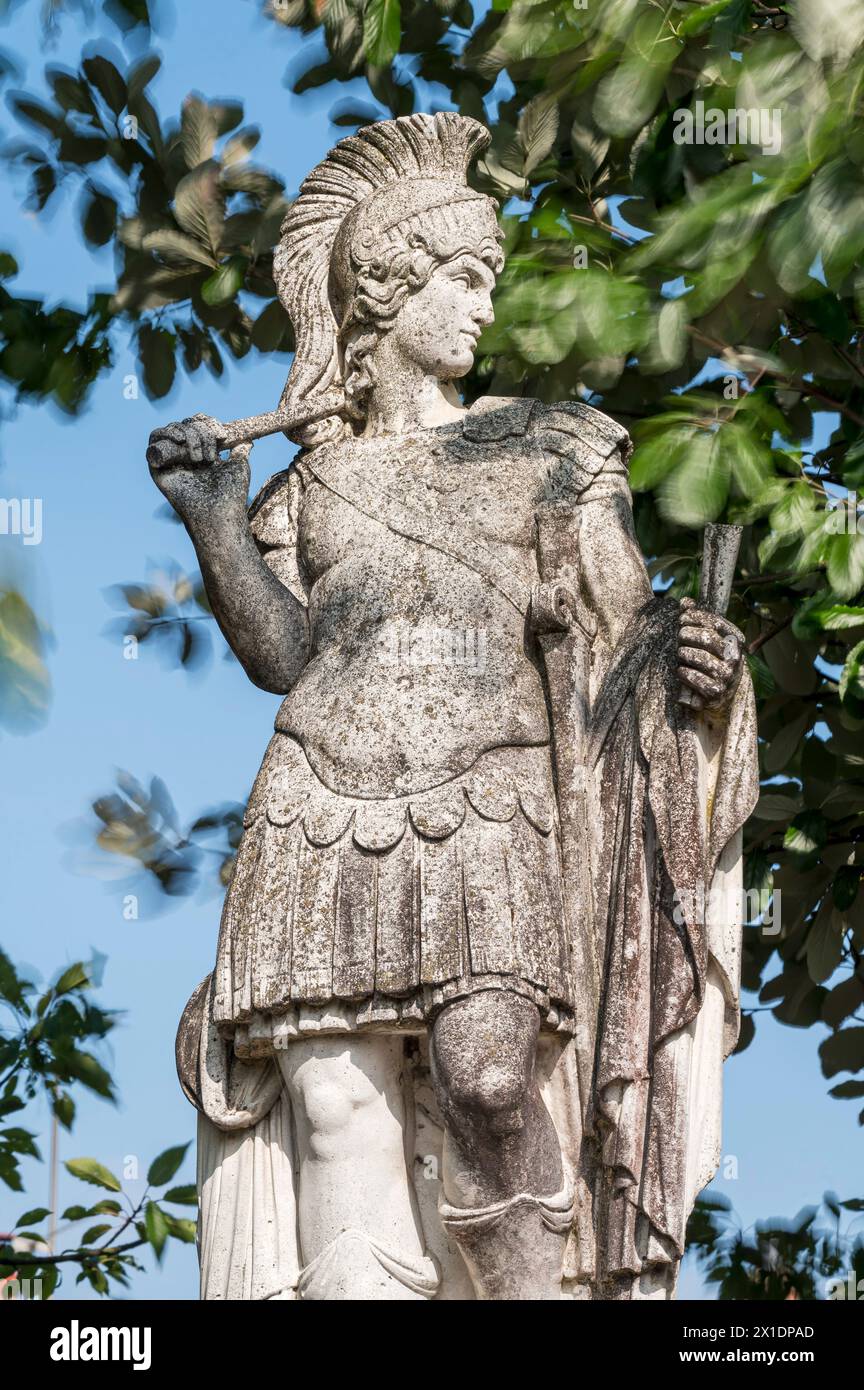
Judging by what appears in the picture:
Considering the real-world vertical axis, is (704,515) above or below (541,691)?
above

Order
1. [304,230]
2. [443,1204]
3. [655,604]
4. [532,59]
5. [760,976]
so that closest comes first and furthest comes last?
[443,1204]
[655,604]
[304,230]
[532,59]
[760,976]

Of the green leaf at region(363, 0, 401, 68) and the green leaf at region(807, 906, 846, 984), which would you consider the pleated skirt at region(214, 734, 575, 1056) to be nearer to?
the green leaf at region(807, 906, 846, 984)

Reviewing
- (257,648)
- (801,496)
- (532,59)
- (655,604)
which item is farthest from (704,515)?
(532,59)

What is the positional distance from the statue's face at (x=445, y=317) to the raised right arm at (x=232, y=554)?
0.56m

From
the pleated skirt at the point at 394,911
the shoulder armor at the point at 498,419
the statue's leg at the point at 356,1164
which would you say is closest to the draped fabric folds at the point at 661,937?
the pleated skirt at the point at 394,911

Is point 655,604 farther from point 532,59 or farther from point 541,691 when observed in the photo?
point 532,59

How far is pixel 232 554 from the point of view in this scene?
718cm

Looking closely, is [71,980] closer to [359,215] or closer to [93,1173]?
[93,1173]

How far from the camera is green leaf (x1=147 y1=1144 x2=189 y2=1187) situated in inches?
373

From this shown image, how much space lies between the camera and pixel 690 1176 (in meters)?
6.64

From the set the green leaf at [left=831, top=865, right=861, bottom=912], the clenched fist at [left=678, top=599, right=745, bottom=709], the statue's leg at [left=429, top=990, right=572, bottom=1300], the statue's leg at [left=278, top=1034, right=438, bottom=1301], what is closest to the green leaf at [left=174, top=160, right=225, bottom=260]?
the green leaf at [left=831, top=865, right=861, bottom=912]

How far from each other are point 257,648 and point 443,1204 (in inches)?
62.1

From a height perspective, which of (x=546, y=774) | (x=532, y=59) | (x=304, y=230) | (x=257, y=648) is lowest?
(x=546, y=774)

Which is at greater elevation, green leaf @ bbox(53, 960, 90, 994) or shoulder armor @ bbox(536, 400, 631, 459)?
shoulder armor @ bbox(536, 400, 631, 459)
